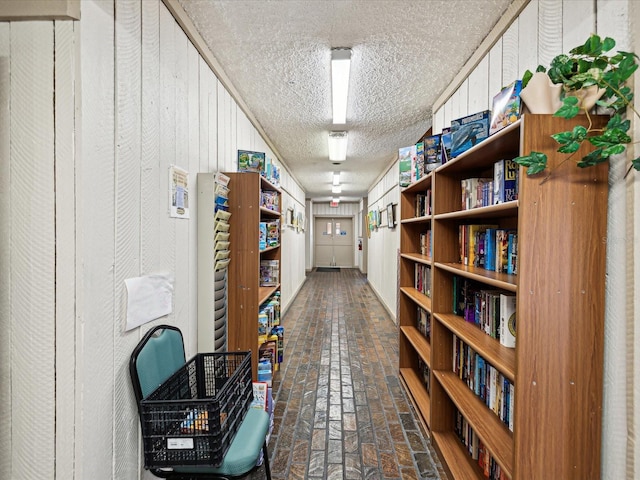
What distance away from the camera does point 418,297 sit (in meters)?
2.80

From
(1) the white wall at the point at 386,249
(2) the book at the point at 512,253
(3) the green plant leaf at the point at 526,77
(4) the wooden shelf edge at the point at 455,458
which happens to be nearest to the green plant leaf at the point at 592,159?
(3) the green plant leaf at the point at 526,77

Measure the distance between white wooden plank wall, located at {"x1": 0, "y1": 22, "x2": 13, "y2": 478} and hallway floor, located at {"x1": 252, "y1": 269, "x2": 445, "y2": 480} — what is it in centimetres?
131

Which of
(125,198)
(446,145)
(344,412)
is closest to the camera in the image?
Result: (125,198)

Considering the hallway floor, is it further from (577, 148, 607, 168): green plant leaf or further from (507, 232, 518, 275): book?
(577, 148, 607, 168): green plant leaf

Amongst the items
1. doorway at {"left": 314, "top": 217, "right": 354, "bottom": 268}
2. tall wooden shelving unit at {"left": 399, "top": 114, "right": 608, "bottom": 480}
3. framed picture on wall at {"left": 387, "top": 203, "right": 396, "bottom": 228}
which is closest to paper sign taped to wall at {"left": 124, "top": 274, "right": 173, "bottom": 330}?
tall wooden shelving unit at {"left": 399, "top": 114, "right": 608, "bottom": 480}

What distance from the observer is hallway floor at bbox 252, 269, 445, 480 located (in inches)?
78.0

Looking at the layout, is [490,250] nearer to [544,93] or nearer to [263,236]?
[544,93]

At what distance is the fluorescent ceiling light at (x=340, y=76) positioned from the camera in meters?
2.14

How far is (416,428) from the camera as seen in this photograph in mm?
2377

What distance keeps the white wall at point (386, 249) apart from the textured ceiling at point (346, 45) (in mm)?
1840

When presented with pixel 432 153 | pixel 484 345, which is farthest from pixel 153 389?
pixel 432 153

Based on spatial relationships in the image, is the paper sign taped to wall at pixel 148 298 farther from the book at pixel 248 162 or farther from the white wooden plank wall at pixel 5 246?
the book at pixel 248 162

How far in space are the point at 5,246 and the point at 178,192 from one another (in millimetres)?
811

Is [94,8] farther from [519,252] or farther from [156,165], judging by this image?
[519,252]
